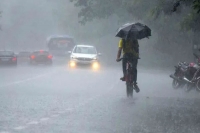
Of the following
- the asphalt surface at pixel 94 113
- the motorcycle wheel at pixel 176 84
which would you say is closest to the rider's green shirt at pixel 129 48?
the asphalt surface at pixel 94 113

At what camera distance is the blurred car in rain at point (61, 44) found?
80.2 meters

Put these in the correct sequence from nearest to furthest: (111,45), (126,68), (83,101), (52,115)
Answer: (52,115) < (83,101) < (126,68) < (111,45)

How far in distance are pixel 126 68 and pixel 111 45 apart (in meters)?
70.1

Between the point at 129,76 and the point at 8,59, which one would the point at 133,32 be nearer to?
the point at 129,76

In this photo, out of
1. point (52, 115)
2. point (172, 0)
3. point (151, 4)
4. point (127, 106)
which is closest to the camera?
point (52, 115)

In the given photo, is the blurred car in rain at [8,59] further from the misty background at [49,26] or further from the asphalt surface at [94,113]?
the asphalt surface at [94,113]

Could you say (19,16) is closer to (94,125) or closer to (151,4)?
(151,4)

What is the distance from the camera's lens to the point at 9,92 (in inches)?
829

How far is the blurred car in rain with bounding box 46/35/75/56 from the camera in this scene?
3159 inches

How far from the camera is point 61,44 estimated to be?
80750 mm

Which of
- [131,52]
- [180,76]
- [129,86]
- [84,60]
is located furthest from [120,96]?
[84,60]

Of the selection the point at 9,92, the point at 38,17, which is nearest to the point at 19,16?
the point at 38,17

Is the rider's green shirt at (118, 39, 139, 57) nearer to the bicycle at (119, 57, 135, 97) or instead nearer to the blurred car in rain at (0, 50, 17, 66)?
the bicycle at (119, 57, 135, 97)

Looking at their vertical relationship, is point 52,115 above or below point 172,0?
below
